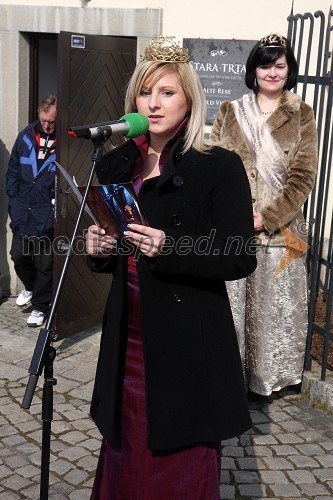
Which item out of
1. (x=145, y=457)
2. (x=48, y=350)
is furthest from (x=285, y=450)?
(x=48, y=350)

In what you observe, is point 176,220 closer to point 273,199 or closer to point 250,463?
point 250,463

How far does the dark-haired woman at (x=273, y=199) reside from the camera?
4.52 meters

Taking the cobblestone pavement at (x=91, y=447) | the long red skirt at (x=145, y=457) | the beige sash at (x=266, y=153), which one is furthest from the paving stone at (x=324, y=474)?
the beige sash at (x=266, y=153)

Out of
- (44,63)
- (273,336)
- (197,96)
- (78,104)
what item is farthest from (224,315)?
(44,63)

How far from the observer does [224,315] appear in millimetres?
2553

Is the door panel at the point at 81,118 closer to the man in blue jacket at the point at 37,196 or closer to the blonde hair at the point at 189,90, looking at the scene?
the man in blue jacket at the point at 37,196

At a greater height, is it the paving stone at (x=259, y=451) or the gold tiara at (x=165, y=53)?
the gold tiara at (x=165, y=53)

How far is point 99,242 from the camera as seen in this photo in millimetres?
2498

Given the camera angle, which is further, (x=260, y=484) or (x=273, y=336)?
(x=273, y=336)

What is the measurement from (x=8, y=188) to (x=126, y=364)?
13.5ft

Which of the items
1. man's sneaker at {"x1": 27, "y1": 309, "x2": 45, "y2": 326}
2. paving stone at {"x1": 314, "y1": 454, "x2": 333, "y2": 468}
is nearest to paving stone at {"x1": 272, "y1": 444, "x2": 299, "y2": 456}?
paving stone at {"x1": 314, "y1": 454, "x2": 333, "y2": 468}

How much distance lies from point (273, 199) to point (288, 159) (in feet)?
0.84

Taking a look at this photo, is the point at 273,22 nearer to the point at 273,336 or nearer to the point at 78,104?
the point at 78,104

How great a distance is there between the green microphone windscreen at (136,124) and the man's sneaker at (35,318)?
163 inches
